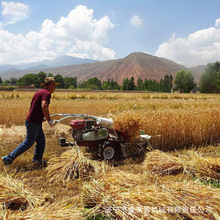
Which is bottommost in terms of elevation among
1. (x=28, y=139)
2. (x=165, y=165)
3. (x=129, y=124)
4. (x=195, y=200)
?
(x=165, y=165)

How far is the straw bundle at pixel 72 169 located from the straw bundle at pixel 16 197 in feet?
2.81

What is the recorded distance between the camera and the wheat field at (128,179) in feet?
8.05

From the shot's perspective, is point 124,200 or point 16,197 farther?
point 16,197

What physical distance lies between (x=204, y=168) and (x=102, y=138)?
2186 millimetres

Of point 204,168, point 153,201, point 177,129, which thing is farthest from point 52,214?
point 177,129

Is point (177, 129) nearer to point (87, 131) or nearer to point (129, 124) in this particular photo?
point (129, 124)

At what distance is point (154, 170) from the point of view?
4133mm

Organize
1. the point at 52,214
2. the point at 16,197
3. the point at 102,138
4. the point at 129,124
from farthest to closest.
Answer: the point at 129,124 < the point at 102,138 < the point at 16,197 < the point at 52,214

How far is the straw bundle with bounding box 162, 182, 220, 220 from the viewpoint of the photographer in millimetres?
2463

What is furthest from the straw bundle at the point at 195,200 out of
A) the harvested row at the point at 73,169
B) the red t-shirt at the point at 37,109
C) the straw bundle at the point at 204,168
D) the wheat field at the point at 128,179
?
the red t-shirt at the point at 37,109

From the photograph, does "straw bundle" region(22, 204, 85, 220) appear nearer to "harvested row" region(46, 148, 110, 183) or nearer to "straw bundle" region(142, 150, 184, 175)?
"harvested row" region(46, 148, 110, 183)

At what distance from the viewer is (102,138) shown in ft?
15.0

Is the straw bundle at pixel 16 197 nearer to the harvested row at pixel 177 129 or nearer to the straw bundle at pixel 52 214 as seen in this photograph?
the straw bundle at pixel 52 214

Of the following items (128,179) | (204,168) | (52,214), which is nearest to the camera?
(52,214)
